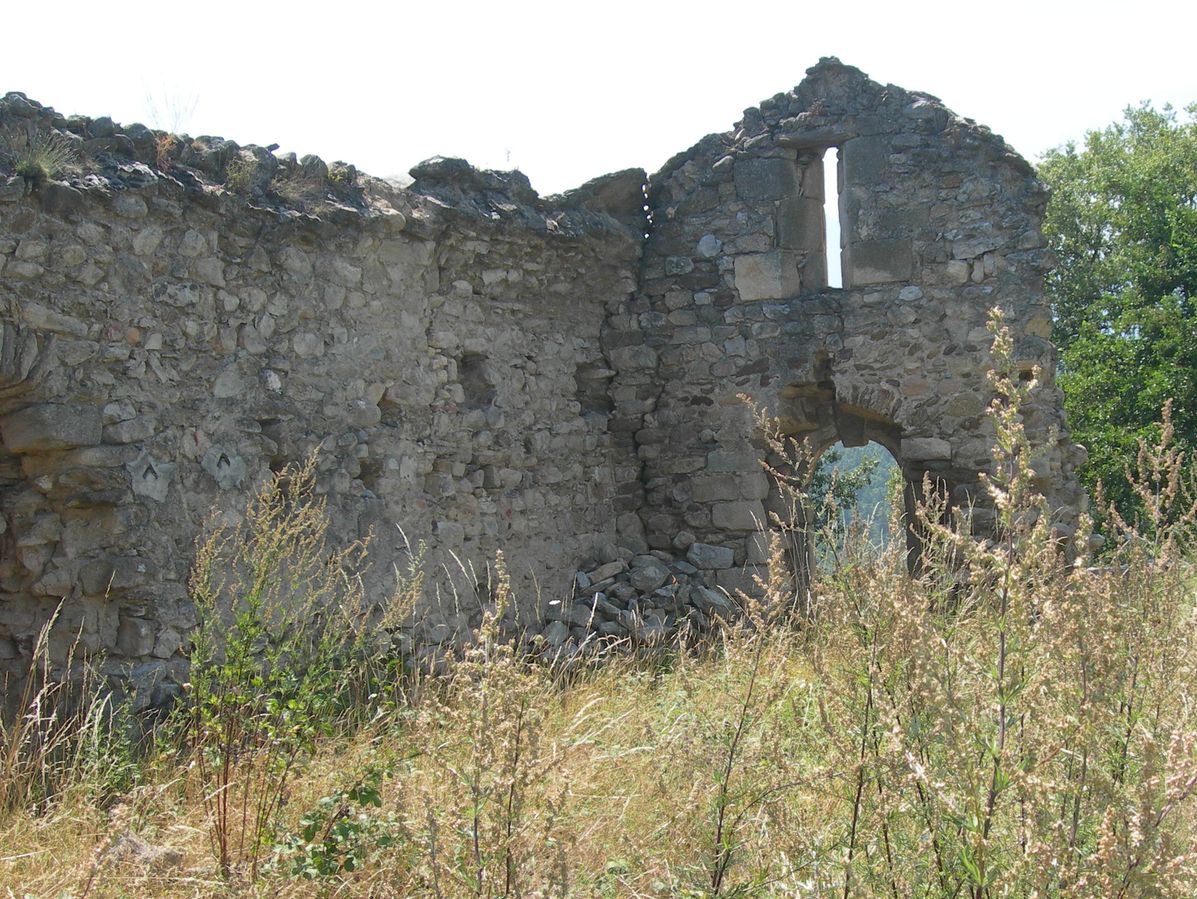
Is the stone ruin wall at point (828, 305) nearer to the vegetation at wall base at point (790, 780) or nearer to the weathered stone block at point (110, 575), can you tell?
the vegetation at wall base at point (790, 780)

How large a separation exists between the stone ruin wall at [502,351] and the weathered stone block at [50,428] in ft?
0.05

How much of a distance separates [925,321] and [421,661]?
13.7ft

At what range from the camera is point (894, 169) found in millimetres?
7980

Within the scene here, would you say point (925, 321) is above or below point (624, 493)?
above

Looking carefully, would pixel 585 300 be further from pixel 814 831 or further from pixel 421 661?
pixel 814 831

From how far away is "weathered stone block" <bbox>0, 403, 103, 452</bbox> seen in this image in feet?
16.1

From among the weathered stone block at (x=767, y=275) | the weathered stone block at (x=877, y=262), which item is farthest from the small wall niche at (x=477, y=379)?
the weathered stone block at (x=877, y=262)

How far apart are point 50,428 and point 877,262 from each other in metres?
5.40

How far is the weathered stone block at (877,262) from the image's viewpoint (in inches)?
312

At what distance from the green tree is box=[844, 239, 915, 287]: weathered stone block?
4.11 m

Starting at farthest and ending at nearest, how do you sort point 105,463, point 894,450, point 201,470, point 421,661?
point 894,450
point 421,661
point 201,470
point 105,463

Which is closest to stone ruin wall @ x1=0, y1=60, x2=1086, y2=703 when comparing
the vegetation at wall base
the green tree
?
the vegetation at wall base

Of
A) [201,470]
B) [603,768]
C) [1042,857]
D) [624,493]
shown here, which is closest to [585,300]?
[624,493]

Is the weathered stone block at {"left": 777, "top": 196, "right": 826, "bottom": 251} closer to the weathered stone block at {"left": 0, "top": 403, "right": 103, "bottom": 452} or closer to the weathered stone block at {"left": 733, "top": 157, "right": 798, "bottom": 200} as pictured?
the weathered stone block at {"left": 733, "top": 157, "right": 798, "bottom": 200}
